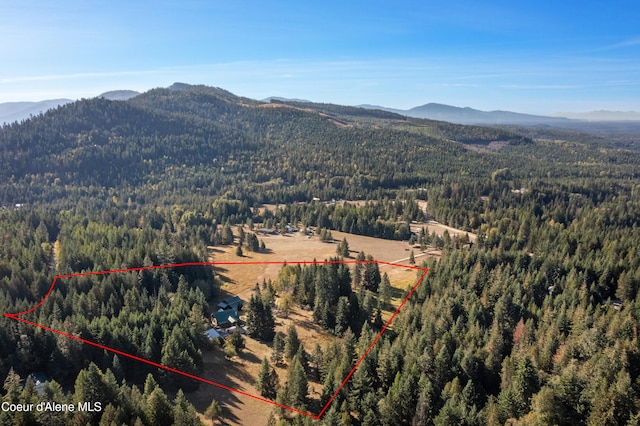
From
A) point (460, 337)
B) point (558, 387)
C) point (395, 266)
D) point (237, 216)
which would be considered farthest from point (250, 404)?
point (237, 216)

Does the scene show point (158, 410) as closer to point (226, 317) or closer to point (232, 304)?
point (226, 317)

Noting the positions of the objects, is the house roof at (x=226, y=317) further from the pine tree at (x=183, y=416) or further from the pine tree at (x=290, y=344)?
the pine tree at (x=183, y=416)

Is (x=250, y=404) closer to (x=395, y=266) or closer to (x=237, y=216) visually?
(x=395, y=266)

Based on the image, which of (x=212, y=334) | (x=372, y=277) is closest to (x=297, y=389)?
(x=212, y=334)

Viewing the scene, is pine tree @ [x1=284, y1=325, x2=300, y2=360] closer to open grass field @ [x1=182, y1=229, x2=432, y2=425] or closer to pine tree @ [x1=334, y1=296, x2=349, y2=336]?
open grass field @ [x1=182, y1=229, x2=432, y2=425]

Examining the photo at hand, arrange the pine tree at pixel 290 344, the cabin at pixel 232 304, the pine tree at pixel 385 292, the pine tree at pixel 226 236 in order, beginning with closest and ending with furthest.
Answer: the pine tree at pixel 290 344, the cabin at pixel 232 304, the pine tree at pixel 385 292, the pine tree at pixel 226 236

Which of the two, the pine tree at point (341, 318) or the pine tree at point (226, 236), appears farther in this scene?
the pine tree at point (226, 236)

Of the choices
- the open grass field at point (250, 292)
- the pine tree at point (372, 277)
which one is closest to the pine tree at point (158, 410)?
the open grass field at point (250, 292)
